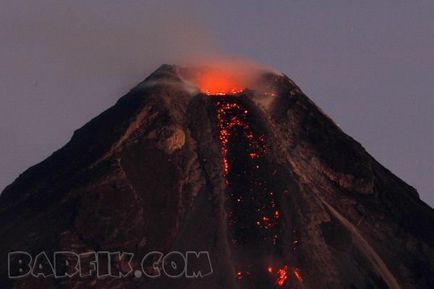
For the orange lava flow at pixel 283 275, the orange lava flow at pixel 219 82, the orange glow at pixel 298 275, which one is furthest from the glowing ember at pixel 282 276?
the orange lava flow at pixel 219 82

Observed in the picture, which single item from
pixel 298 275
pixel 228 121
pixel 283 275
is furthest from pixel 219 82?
pixel 283 275

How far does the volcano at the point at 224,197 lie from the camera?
113m

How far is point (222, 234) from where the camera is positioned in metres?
114

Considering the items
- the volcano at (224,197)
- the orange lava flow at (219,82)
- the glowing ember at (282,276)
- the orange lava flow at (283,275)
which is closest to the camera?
the glowing ember at (282,276)

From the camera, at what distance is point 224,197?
117 meters

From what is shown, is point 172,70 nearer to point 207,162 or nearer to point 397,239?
point 207,162

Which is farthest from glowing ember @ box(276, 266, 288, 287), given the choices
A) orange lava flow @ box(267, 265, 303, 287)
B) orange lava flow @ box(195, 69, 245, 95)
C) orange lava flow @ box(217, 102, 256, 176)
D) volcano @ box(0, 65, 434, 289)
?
orange lava flow @ box(195, 69, 245, 95)

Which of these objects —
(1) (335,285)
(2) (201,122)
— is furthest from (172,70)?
(1) (335,285)

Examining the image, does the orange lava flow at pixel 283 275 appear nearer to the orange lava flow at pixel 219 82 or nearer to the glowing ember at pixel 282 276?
the glowing ember at pixel 282 276

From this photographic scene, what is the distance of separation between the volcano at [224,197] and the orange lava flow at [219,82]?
26 cm

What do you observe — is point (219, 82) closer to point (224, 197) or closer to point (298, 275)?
point (224, 197)

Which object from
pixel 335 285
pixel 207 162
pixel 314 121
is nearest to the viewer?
pixel 335 285

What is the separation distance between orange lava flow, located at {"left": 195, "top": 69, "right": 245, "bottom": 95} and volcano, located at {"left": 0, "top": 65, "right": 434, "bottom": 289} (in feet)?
0.84

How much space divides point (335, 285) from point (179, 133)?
16.4 meters
